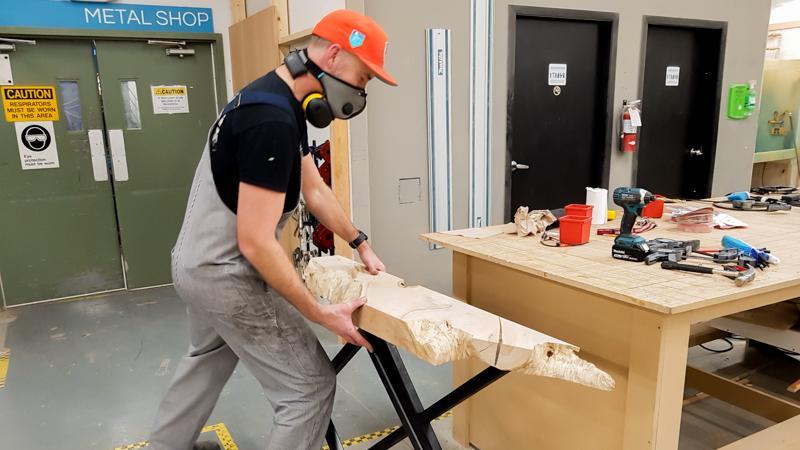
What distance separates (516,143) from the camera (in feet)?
13.3

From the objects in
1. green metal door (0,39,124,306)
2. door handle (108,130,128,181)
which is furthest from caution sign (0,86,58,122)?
door handle (108,130,128,181)

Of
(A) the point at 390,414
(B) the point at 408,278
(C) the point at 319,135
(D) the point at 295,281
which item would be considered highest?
(C) the point at 319,135

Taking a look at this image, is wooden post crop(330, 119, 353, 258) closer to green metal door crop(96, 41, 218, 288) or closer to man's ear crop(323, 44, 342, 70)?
man's ear crop(323, 44, 342, 70)

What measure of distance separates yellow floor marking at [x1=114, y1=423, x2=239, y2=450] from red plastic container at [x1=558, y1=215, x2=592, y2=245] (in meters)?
1.57

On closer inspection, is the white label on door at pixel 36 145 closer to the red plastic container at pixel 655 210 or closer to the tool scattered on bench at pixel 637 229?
the tool scattered on bench at pixel 637 229

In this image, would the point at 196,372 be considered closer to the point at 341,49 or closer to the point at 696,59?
the point at 341,49

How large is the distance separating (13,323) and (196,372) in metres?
2.69

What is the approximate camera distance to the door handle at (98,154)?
158 inches

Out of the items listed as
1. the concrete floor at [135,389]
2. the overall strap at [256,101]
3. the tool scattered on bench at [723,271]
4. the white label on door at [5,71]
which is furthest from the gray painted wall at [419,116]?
the white label on door at [5,71]

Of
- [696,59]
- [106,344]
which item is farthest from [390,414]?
[696,59]

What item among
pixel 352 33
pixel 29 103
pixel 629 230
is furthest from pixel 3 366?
pixel 629 230

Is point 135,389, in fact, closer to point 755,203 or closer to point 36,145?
point 36,145

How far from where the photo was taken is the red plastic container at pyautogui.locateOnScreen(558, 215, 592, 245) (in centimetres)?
189

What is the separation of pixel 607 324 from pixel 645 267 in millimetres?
227
